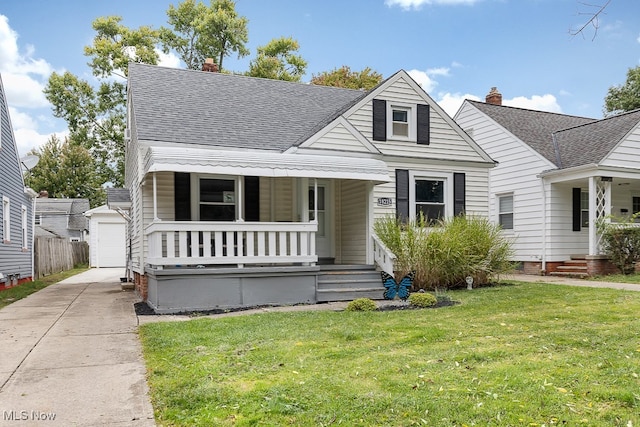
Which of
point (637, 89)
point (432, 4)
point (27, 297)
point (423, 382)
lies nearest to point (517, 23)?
point (432, 4)

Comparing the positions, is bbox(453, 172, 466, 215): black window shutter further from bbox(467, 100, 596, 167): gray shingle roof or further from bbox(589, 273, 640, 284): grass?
bbox(467, 100, 596, 167): gray shingle roof

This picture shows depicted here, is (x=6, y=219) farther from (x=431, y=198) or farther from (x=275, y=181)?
(x=431, y=198)

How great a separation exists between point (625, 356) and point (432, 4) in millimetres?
11967

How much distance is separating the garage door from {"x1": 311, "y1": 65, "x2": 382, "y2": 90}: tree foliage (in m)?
14.5

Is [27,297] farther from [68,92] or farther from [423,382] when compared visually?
[68,92]

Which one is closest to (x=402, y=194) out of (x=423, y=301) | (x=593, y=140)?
(x=423, y=301)

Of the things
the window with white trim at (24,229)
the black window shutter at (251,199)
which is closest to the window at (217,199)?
the black window shutter at (251,199)

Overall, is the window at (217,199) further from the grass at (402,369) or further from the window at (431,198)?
the window at (431,198)

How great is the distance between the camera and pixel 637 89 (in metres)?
32.1

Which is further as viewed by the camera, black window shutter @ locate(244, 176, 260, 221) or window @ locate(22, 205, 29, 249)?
window @ locate(22, 205, 29, 249)

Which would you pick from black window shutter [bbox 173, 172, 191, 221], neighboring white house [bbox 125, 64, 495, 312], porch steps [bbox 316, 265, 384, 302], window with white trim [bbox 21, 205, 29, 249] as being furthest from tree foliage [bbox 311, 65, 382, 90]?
porch steps [bbox 316, 265, 384, 302]

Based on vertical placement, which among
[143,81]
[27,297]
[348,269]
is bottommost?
[27,297]

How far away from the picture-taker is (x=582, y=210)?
16656mm

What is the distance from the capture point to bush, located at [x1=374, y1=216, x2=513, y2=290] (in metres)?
11.1
